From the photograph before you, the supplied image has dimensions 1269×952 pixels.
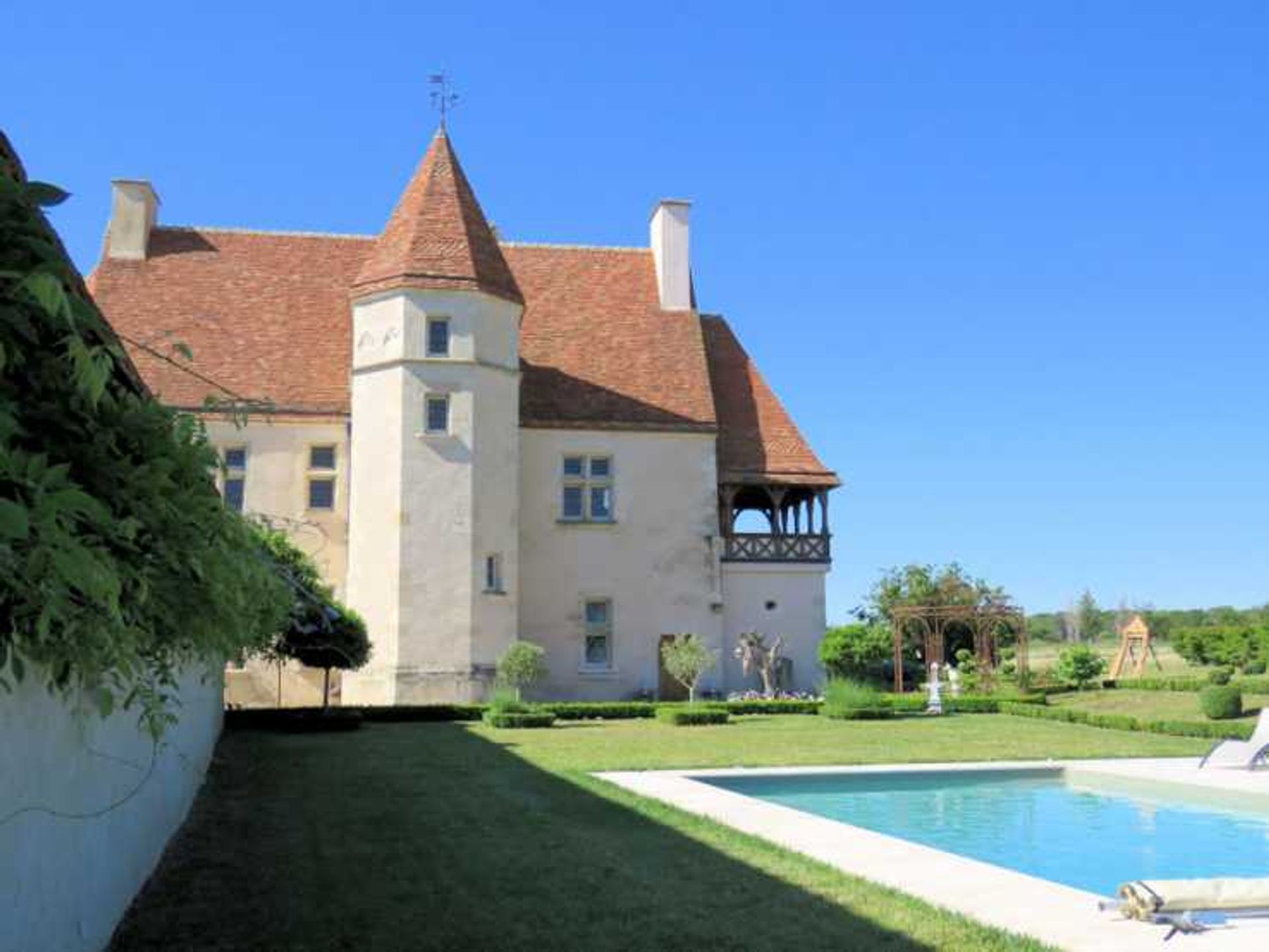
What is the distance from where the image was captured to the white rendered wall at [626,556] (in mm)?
30266

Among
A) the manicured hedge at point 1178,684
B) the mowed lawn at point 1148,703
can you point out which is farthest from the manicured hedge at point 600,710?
the manicured hedge at point 1178,684

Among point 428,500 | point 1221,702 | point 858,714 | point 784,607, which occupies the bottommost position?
point 858,714

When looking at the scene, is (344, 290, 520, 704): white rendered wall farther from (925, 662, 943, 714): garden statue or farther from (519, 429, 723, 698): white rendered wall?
(925, 662, 943, 714): garden statue

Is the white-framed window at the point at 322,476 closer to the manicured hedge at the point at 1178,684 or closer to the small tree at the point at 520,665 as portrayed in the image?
the small tree at the point at 520,665

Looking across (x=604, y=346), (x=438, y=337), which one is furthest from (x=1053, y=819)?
(x=604, y=346)

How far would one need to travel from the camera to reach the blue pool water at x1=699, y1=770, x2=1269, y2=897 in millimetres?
11008

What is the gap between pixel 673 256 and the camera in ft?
112

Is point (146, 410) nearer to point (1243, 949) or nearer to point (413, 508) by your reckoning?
point (1243, 949)

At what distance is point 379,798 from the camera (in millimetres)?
12188

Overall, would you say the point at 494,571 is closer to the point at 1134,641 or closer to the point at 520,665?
the point at 520,665

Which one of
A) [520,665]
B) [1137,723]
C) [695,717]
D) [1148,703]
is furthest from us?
[1148,703]

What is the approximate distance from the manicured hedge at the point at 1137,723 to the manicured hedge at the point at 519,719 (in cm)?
1066

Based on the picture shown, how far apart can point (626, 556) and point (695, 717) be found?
747cm

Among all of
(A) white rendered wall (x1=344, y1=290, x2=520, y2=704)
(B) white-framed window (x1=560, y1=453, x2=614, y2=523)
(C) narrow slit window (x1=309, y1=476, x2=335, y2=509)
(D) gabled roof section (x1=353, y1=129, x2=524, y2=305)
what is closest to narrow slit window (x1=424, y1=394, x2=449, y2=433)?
(A) white rendered wall (x1=344, y1=290, x2=520, y2=704)
